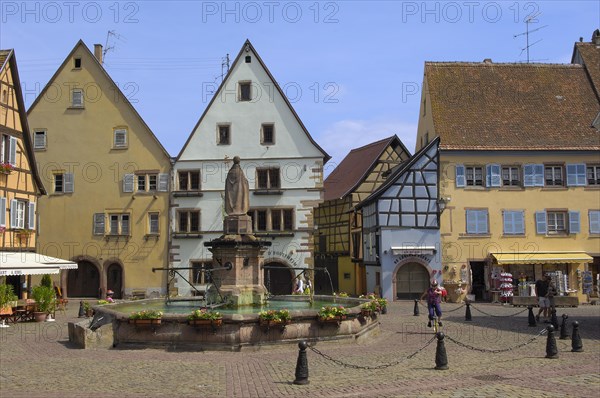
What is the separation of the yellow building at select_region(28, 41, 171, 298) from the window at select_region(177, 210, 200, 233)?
0.71m

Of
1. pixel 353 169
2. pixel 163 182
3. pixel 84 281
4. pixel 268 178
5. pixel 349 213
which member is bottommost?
pixel 84 281

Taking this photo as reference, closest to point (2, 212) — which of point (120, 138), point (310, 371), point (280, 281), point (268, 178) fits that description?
point (120, 138)

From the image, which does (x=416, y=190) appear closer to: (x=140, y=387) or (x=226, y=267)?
(x=226, y=267)

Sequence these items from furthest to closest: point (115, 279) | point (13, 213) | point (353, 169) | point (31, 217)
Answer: point (353, 169) → point (115, 279) → point (31, 217) → point (13, 213)

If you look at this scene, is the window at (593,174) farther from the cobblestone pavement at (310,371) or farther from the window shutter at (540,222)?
the cobblestone pavement at (310,371)

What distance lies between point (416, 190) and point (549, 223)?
7166mm

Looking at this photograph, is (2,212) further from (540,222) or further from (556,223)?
(556,223)

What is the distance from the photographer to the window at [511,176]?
116 feet

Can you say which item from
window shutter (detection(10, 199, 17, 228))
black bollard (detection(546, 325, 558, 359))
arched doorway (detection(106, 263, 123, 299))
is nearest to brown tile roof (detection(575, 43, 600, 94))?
arched doorway (detection(106, 263, 123, 299))

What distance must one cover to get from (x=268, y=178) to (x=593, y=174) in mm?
16774

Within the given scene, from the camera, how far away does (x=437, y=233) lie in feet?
113

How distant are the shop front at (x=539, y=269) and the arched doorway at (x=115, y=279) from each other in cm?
1882

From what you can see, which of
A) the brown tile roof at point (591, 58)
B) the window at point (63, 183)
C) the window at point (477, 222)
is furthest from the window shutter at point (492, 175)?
the window at point (63, 183)

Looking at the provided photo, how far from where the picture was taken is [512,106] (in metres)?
37.7
